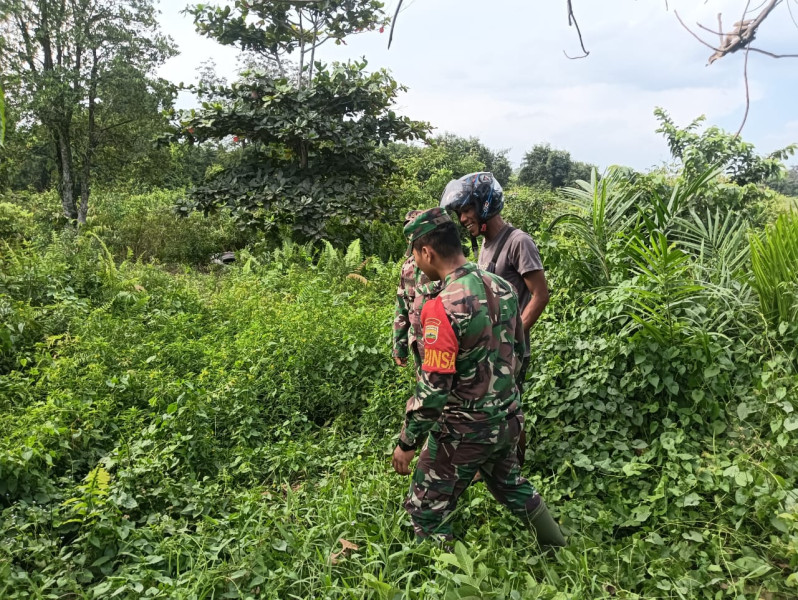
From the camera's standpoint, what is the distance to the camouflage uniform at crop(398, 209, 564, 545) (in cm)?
201

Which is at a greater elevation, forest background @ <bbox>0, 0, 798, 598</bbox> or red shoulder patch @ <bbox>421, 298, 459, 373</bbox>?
red shoulder patch @ <bbox>421, 298, 459, 373</bbox>

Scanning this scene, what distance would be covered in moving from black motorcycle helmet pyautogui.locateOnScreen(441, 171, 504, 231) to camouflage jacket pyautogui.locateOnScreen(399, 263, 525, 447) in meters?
0.58

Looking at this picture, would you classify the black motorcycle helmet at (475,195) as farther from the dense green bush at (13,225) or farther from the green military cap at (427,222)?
the dense green bush at (13,225)

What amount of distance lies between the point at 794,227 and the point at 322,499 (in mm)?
3398

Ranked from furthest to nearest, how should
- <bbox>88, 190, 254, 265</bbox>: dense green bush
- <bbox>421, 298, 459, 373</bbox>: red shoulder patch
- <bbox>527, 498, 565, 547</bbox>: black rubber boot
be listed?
<bbox>88, 190, 254, 265</bbox>: dense green bush
<bbox>527, 498, 565, 547</bbox>: black rubber boot
<bbox>421, 298, 459, 373</bbox>: red shoulder patch

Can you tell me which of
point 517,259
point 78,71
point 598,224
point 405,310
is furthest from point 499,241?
point 78,71

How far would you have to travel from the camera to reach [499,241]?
2779mm

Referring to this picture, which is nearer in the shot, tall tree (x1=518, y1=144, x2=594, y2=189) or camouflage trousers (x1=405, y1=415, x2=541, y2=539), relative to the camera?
camouflage trousers (x1=405, y1=415, x2=541, y2=539)

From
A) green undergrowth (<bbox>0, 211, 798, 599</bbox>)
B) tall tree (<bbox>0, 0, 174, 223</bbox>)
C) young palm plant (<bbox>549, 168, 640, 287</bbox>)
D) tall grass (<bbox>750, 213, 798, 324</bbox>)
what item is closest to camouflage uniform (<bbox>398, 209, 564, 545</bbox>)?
green undergrowth (<bbox>0, 211, 798, 599</bbox>)

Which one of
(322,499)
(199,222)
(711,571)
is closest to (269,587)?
(322,499)

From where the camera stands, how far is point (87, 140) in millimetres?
11211

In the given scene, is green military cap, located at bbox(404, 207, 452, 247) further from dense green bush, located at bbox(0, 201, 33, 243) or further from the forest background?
dense green bush, located at bbox(0, 201, 33, 243)

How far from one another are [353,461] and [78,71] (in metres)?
11.0

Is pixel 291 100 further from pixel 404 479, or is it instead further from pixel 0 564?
pixel 0 564
